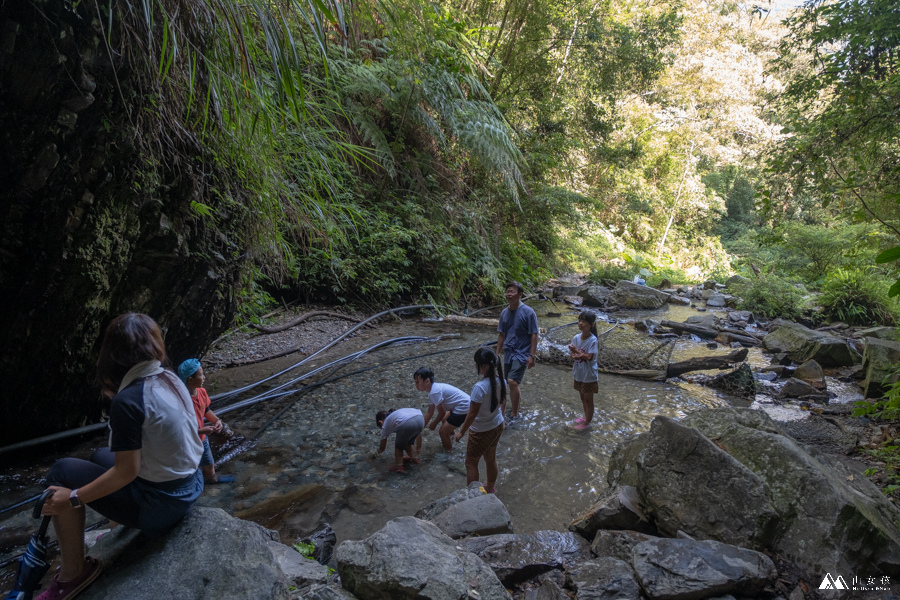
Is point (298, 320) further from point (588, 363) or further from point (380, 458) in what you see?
point (588, 363)

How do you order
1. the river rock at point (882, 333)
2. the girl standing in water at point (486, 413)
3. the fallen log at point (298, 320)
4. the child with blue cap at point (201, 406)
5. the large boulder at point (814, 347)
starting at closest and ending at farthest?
the child with blue cap at point (201, 406), the girl standing in water at point (486, 413), the fallen log at point (298, 320), the large boulder at point (814, 347), the river rock at point (882, 333)

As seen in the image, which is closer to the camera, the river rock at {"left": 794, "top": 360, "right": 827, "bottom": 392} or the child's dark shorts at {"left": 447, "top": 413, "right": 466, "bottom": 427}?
the child's dark shorts at {"left": 447, "top": 413, "right": 466, "bottom": 427}

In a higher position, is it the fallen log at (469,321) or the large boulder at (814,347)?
the fallen log at (469,321)

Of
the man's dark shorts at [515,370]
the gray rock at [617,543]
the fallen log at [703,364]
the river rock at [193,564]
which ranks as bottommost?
the fallen log at [703,364]

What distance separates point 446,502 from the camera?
335cm

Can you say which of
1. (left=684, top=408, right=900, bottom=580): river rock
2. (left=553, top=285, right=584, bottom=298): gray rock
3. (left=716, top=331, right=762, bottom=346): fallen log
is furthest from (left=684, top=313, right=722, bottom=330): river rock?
(left=684, top=408, right=900, bottom=580): river rock

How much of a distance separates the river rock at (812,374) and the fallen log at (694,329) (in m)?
2.98

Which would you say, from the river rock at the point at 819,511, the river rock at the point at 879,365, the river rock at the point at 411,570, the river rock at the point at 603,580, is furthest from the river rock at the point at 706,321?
the river rock at the point at 411,570

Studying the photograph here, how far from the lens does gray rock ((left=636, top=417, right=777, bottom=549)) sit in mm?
2785

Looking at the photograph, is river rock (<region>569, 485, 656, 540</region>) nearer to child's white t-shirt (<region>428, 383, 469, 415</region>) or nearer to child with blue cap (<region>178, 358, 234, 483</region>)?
child's white t-shirt (<region>428, 383, 469, 415</region>)

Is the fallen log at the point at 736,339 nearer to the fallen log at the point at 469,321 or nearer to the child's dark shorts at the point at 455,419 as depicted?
the fallen log at the point at 469,321

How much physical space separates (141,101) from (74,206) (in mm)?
856

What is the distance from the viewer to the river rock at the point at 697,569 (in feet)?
7.64

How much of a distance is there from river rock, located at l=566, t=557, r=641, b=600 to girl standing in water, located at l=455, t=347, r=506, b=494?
1.30m
